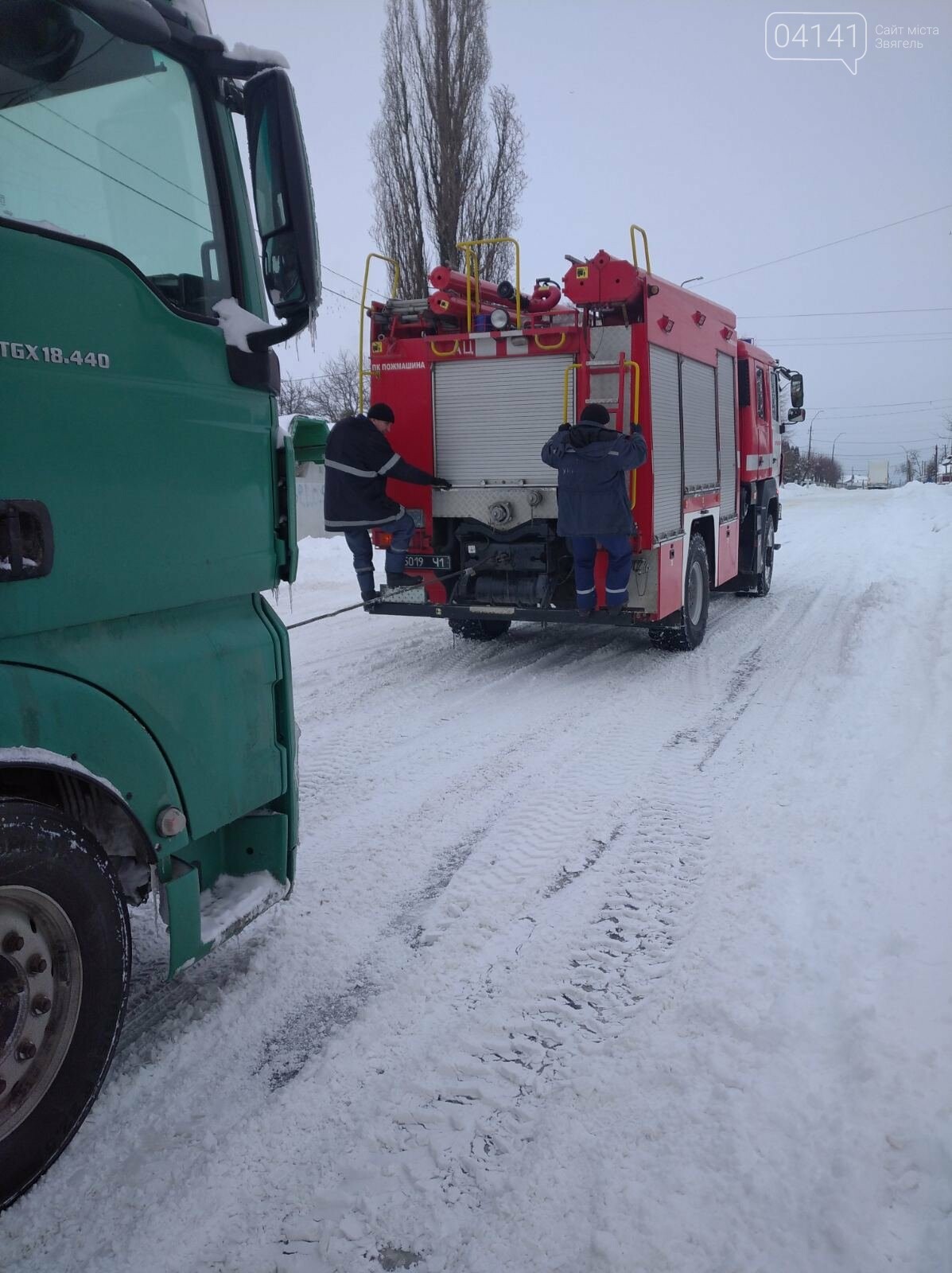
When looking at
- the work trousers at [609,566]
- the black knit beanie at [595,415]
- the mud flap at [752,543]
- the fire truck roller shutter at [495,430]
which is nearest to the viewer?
the black knit beanie at [595,415]

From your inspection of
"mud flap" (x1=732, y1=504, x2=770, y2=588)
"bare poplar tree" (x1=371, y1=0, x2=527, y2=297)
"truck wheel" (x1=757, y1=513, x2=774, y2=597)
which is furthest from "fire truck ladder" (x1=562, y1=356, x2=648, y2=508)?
"bare poplar tree" (x1=371, y1=0, x2=527, y2=297)

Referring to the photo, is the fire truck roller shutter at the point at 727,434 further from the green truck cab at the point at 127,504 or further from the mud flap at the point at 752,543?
the green truck cab at the point at 127,504

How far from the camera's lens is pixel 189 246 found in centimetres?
257

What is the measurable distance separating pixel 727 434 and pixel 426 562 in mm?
3750

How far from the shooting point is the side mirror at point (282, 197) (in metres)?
2.47

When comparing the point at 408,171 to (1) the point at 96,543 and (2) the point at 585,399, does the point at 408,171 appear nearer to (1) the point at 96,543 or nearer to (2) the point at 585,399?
(2) the point at 585,399

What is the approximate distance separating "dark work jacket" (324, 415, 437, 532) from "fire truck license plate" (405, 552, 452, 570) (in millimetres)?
382

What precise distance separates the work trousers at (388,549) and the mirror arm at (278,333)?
5140 millimetres

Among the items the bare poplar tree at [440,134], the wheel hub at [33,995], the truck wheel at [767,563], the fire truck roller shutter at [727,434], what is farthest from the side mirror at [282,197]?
the bare poplar tree at [440,134]

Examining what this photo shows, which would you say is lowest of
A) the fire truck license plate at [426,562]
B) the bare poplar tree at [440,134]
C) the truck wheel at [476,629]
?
the truck wheel at [476,629]

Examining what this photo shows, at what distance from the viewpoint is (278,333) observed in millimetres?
2664

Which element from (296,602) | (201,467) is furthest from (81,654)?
(296,602)

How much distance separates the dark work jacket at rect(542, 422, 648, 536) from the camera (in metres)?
6.75

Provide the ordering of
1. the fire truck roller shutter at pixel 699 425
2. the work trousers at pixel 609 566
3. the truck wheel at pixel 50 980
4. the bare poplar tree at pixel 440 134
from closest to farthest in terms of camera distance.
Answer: the truck wheel at pixel 50 980, the work trousers at pixel 609 566, the fire truck roller shutter at pixel 699 425, the bare poplar tree at pixel 440 134
